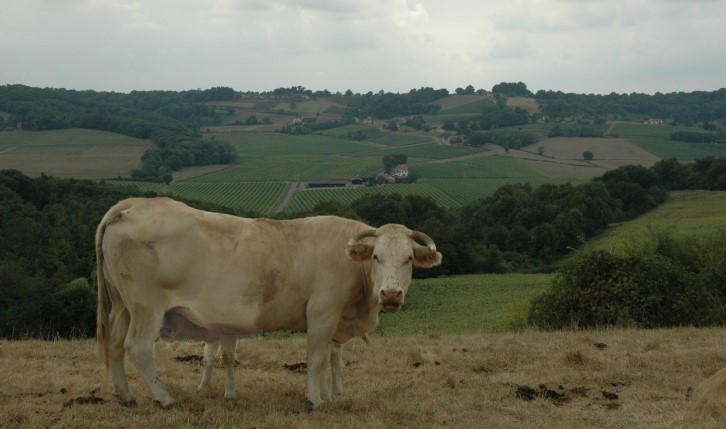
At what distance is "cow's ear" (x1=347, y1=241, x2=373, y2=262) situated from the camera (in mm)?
9398

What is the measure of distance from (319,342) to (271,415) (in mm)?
1346

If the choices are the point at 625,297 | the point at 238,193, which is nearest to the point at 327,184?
the point at 238,193

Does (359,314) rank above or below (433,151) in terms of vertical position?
above

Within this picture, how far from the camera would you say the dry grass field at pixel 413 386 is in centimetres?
860

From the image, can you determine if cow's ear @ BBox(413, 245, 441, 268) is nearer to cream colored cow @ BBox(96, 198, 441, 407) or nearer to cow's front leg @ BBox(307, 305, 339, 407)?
cream colored cow @ BBox(96, 198, 441, 407)

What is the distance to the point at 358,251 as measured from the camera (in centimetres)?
941

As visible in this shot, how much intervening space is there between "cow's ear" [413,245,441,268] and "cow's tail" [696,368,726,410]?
3.75m

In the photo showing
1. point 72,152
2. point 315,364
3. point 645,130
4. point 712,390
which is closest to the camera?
point 712,390

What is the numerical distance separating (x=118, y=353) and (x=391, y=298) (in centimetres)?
396

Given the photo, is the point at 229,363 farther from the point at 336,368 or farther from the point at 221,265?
the point at 336,368

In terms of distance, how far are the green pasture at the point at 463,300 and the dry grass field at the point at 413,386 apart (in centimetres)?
2174

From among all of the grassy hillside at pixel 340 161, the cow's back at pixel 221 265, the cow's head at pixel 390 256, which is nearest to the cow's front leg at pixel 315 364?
the cow's back at pixel 221 265

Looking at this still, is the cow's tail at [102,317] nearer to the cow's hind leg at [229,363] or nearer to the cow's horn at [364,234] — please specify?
the cow's hind leg at [229,363]

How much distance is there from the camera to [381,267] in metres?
9.37
